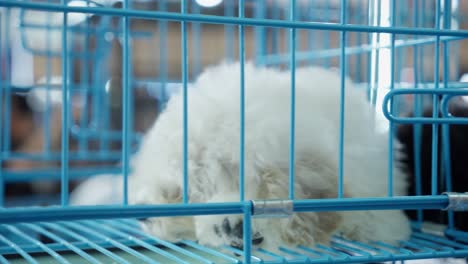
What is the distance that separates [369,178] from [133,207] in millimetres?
605

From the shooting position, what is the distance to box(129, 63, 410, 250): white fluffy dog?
3.76 feet

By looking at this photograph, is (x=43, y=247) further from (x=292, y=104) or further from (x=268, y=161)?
(x=292, y=104)

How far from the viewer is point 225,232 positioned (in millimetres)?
1109

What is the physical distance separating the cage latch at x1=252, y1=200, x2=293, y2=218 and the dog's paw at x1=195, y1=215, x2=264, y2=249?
0.86ft

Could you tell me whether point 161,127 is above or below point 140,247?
above

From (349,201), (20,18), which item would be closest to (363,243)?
(349,201)

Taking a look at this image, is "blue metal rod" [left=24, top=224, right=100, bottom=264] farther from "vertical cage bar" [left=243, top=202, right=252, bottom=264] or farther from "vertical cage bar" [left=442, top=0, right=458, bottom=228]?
"vertical cage bar" [left=442, top=0, right=458, bottom=228]

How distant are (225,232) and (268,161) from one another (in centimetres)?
16

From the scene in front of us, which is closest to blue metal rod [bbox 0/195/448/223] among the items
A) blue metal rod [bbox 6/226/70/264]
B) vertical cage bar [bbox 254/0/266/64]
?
blue metal rod [bbox 6/226/70/264]

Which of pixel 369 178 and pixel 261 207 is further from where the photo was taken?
pixel 369 178

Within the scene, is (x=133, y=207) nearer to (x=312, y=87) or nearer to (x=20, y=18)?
(x=312, y=87)

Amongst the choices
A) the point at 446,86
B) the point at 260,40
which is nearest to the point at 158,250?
the point at 446,86

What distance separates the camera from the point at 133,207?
0.78 metres

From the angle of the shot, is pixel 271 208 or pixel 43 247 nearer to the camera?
pixel 271 208
